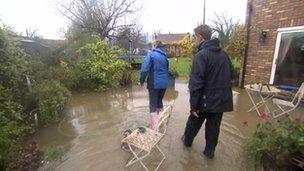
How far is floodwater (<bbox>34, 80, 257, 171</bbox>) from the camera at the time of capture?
4.21 meters

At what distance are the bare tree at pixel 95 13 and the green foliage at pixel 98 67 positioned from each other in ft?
38.9

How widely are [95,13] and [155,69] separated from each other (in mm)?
18901

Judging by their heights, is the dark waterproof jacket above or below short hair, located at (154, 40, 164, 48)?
below

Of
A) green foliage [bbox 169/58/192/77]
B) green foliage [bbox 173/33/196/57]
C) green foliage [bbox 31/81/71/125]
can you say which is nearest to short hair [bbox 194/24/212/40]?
green foliage [bbox 31/81/71/125]

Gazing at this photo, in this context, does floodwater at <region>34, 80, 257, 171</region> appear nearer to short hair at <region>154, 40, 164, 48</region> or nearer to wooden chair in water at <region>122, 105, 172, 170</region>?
wooden chair in water at <region>122, 105, 172, 170</region>

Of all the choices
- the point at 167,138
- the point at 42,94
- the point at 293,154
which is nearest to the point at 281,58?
the point at 167,138

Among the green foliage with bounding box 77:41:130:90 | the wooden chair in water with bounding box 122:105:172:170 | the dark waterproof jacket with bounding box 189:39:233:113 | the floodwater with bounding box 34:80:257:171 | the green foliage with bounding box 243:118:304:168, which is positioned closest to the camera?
the green foliage with bounding box 243:118:304:168

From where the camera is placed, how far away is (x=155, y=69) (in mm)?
5129

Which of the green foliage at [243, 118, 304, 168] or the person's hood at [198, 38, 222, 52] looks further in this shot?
the person's hood at [198, 38, 222, 52]

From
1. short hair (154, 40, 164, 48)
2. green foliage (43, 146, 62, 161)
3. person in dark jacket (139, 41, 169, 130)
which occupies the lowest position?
green foliage (43, 146, 62, 161)

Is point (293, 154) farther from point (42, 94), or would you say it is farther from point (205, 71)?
point (42, 94)

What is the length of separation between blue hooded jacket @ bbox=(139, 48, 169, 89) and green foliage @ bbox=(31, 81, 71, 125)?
229cm

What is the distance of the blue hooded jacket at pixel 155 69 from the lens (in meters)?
5.08

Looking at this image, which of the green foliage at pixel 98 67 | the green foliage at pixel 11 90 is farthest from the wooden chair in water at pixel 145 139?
the green foliage at pixel 98 67
